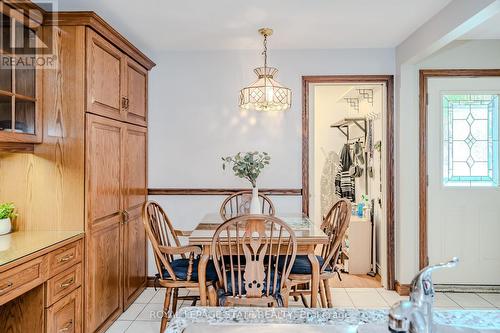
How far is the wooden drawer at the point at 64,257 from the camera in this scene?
7.07ft

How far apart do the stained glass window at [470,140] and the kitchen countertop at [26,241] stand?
3520 mm

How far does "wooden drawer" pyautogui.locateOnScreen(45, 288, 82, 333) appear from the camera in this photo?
215 centimetres

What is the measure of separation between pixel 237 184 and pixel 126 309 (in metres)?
1.59

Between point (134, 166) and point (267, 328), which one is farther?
point (134, 166)

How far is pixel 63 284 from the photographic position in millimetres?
2299

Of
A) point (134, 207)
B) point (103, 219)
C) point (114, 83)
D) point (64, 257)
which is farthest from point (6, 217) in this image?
point (114, 83)

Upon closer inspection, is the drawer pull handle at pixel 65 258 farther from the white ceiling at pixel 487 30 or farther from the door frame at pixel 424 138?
the white ceiling at pixel 487 30

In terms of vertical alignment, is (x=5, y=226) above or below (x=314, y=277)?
above

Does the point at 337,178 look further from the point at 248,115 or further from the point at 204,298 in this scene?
the point at 204,298

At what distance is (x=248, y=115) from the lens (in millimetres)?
3918

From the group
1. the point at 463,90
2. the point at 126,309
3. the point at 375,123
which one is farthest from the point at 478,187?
the point at 126,309

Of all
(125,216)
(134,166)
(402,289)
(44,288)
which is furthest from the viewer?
(402,289)

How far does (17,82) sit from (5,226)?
0.94 meters

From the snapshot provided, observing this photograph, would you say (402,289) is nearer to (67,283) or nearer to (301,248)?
(301,248)
